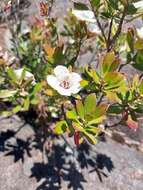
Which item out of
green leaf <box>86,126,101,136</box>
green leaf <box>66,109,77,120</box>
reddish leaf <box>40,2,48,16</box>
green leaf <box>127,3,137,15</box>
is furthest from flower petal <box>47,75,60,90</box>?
green leaf <box>127,3,137,15</box>

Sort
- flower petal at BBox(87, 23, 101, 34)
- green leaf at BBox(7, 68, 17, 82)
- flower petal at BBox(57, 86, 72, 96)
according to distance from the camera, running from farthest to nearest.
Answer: flower petal at BBox(87, 23, 101, 34) < green leaf at BBox(7, 68, 17, 82) < flower petal at BBox(57, 86, 72, 96)

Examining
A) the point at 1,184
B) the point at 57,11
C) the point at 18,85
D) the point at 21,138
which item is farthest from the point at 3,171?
the point at 57,11

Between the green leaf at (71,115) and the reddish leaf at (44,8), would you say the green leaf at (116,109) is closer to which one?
the green leaf at (71,115)

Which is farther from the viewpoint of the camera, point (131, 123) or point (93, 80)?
point (131, 123)

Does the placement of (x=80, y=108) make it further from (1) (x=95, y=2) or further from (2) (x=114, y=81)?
(1) (x=95, y=2)

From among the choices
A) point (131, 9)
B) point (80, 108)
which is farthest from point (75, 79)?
point (131, 9)

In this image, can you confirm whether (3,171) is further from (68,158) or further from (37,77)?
(37,77)

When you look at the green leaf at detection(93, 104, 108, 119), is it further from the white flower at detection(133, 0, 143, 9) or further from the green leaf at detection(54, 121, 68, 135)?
the white flower at detection(133, 0, 143, 9)
